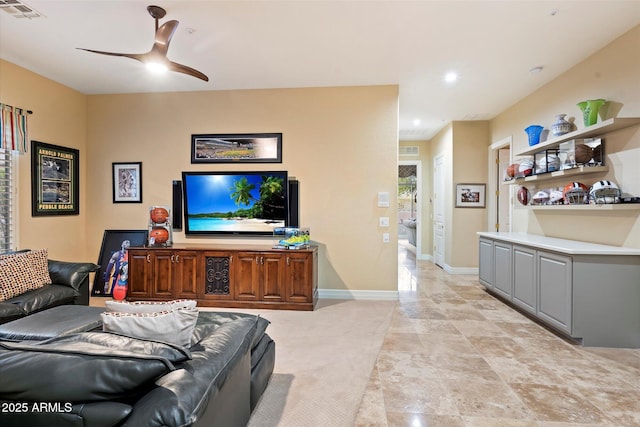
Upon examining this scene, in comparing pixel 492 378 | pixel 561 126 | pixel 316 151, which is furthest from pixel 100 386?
pixel 561 126

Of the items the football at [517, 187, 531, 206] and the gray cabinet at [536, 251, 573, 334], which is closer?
the gray cabinet at [536, 251, 573, 334]

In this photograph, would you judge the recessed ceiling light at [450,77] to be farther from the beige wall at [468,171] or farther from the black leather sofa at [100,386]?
the black leather sofa at [100,386]

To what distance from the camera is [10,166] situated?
3830mm

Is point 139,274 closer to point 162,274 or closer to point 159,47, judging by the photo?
point 162,274

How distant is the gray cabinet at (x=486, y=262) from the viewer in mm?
4561

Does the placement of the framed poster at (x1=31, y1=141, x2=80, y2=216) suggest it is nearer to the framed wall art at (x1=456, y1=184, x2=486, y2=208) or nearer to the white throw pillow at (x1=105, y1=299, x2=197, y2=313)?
the white throw pillow at (x1=105, y1=299, x2=197, y2=313)

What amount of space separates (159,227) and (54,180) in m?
1.52

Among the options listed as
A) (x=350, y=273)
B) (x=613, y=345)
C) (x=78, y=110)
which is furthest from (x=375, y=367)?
(x=78, y=110)

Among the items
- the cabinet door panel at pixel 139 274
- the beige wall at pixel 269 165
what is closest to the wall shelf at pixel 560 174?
the beige wall at pixel 269 165

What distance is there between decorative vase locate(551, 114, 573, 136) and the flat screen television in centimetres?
336

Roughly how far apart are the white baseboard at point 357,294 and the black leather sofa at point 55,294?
2786 millimetres

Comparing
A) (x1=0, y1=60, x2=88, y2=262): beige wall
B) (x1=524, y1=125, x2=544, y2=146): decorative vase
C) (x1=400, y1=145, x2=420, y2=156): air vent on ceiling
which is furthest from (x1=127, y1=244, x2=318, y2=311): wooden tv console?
(x1=400, y1=145, x2=420, y2=156): air vent on ceiling

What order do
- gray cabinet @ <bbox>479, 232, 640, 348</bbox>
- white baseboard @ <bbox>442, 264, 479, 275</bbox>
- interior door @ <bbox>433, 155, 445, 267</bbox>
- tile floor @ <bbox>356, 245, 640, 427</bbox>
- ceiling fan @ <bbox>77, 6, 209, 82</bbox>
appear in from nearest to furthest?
tile floor @ <bbox>356, 245, 640, 427</bbox> < ceiling fan @ <bbox>77, 6, 209, 82</bbox> < gray cabinet @ <bbox>479, 232, 640, 348</bbox> < white baseboard @ <bbox>442, 264, 479, 275</bbox> < interior door @ <bbox>433, 155, 445, 267</bbox>

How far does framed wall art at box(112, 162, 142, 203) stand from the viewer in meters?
4.79
